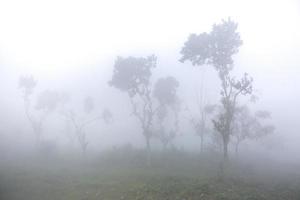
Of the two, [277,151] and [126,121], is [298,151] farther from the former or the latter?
[126,121]

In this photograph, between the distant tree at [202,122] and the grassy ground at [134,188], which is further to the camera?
the distant tree at [202,122]

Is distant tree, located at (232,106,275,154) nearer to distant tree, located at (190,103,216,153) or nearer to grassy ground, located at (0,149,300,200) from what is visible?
distant tree, located at (190,103,216,153)

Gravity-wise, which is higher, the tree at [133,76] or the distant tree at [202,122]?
the tree at [133,76]

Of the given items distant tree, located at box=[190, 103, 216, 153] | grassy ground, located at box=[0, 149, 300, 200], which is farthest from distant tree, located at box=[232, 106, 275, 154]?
grassy ground, located at box=[0, 149, 300, 200]

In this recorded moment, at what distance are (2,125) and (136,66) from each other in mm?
64340

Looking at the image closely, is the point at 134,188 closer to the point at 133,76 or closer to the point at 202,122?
the point at 133,76

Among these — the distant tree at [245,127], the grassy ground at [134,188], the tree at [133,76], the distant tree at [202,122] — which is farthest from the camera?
the distant tree at [245,127]

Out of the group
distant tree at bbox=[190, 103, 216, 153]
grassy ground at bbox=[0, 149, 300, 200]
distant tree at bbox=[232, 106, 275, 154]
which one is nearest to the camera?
grassy ground at bbox=[0, 149, 300, 200]

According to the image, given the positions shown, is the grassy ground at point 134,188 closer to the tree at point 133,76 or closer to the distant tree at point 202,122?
the tree at point 133,76

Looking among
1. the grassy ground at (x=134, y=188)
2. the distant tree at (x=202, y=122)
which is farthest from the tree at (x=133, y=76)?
the grassy ground at (x=134, y=188)

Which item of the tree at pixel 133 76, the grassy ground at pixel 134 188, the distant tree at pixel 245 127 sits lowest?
the grassy ground at pixel 134 188

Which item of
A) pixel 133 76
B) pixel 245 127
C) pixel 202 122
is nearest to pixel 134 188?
pixel 133 76

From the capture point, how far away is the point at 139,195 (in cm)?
1916

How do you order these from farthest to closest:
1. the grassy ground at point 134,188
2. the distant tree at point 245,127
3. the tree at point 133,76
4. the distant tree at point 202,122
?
the distant tree at point 245,127
the distant tree at point 202,122
the tree at point 133,76
the grassy ground at point 134,188
